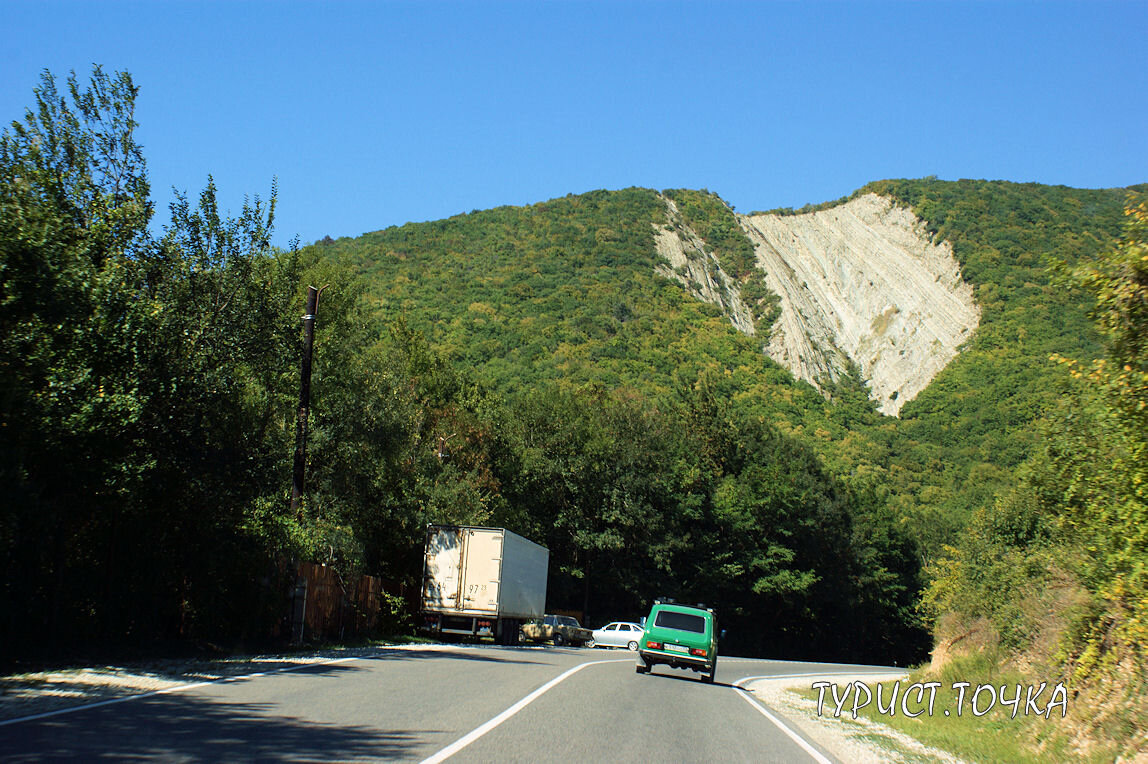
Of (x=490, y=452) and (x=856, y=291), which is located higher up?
(x=856, y=291)

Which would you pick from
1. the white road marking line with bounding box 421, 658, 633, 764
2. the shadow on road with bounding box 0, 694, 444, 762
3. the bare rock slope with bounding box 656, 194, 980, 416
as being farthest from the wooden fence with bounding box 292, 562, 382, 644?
the bare rock slope with bounding box 656, 194, 980, 416

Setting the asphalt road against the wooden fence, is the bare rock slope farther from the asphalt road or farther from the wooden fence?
the asphalt road

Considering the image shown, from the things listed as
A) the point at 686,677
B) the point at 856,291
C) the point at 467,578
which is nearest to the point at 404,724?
the point at 686,677

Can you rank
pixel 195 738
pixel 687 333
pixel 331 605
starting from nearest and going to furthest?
pixel 195 738 → pixel 331 605 → pixel 687 333

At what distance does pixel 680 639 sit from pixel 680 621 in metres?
0.47

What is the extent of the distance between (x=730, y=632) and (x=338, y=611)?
39806mm

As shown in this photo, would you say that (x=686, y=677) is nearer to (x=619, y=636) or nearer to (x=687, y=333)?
(x=619, y=636)

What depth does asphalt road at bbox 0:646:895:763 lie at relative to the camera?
25.5 ft

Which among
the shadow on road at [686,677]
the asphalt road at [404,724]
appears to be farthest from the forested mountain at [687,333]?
the asphalt road at [404,724]

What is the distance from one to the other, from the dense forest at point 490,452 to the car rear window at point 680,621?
22.7 feet

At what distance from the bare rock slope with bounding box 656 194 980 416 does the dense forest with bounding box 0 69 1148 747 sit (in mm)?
23084

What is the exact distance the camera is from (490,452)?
46.2 metres

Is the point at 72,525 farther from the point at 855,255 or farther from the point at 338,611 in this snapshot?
the point at 855,255

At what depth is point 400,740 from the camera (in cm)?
869
